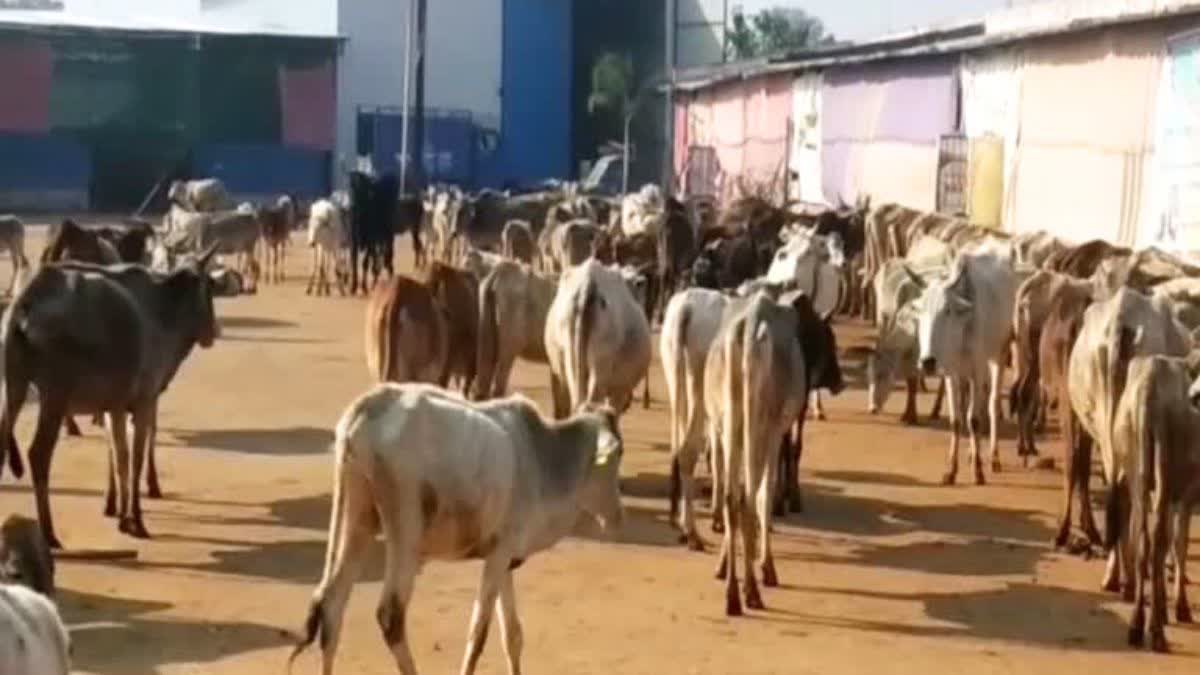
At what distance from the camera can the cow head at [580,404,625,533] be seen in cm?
1086

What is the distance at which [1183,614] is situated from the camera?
40.9 feet

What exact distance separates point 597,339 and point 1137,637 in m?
4.69

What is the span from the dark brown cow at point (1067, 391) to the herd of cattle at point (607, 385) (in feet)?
0.09

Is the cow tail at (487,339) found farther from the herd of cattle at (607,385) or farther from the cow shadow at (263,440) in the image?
the cow shadow at (263,440)

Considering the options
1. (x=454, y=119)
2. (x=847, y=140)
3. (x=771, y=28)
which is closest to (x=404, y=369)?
(x=847, y=140)

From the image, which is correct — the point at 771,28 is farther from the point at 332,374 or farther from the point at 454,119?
the point at 332,374

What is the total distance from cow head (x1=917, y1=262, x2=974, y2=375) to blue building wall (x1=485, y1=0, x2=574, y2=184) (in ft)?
179

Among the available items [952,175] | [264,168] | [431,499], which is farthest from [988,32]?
[264,168]

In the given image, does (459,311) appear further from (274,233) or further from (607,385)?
(274,233)

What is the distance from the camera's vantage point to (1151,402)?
11656 mm

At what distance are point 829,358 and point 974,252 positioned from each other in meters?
5.25

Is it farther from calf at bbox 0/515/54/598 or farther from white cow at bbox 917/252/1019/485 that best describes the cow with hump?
white cow at bbox 917/252/1019/485

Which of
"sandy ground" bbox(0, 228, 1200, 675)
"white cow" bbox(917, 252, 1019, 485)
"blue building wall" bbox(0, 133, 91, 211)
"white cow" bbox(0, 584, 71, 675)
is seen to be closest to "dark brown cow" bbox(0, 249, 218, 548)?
"sandy ground" bbox(0, 228, 1200, 675)

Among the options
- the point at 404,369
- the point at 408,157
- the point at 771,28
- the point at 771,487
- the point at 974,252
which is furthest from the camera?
the point at 771,28
